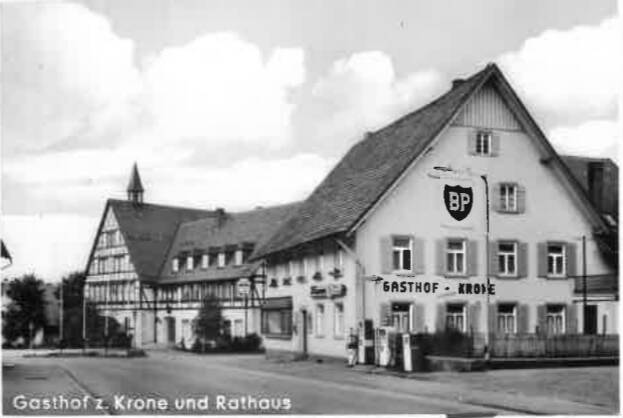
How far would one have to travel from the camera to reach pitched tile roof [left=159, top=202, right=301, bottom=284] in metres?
16.0

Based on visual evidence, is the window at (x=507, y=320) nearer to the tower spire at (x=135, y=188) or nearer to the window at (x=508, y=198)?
the window at (x=508, y=198)

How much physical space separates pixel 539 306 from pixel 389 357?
2803 millimetres

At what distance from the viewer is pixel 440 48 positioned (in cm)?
1274

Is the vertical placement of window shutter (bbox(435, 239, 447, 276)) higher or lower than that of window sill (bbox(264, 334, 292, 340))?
higher

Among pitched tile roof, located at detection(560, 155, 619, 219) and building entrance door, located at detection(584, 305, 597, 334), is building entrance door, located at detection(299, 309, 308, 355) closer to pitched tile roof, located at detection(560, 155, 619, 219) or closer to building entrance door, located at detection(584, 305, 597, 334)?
building entrance door, located at detection(584, 305, 597, 334)

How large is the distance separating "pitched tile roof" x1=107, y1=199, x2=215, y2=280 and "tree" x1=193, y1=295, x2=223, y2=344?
8.84 feet

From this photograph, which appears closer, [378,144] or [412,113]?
[412,113]

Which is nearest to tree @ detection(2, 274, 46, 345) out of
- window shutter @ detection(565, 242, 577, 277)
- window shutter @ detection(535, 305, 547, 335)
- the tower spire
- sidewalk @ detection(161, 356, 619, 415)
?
the tower spire

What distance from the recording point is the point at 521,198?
13.6m

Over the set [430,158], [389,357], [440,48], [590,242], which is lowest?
[389,357]

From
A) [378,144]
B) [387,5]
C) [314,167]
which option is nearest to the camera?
[387,5]

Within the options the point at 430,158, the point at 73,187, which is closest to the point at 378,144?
the point at 430,158

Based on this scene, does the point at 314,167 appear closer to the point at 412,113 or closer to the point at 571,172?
the point at 412,113

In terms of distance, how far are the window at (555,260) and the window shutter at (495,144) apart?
1.19 m
